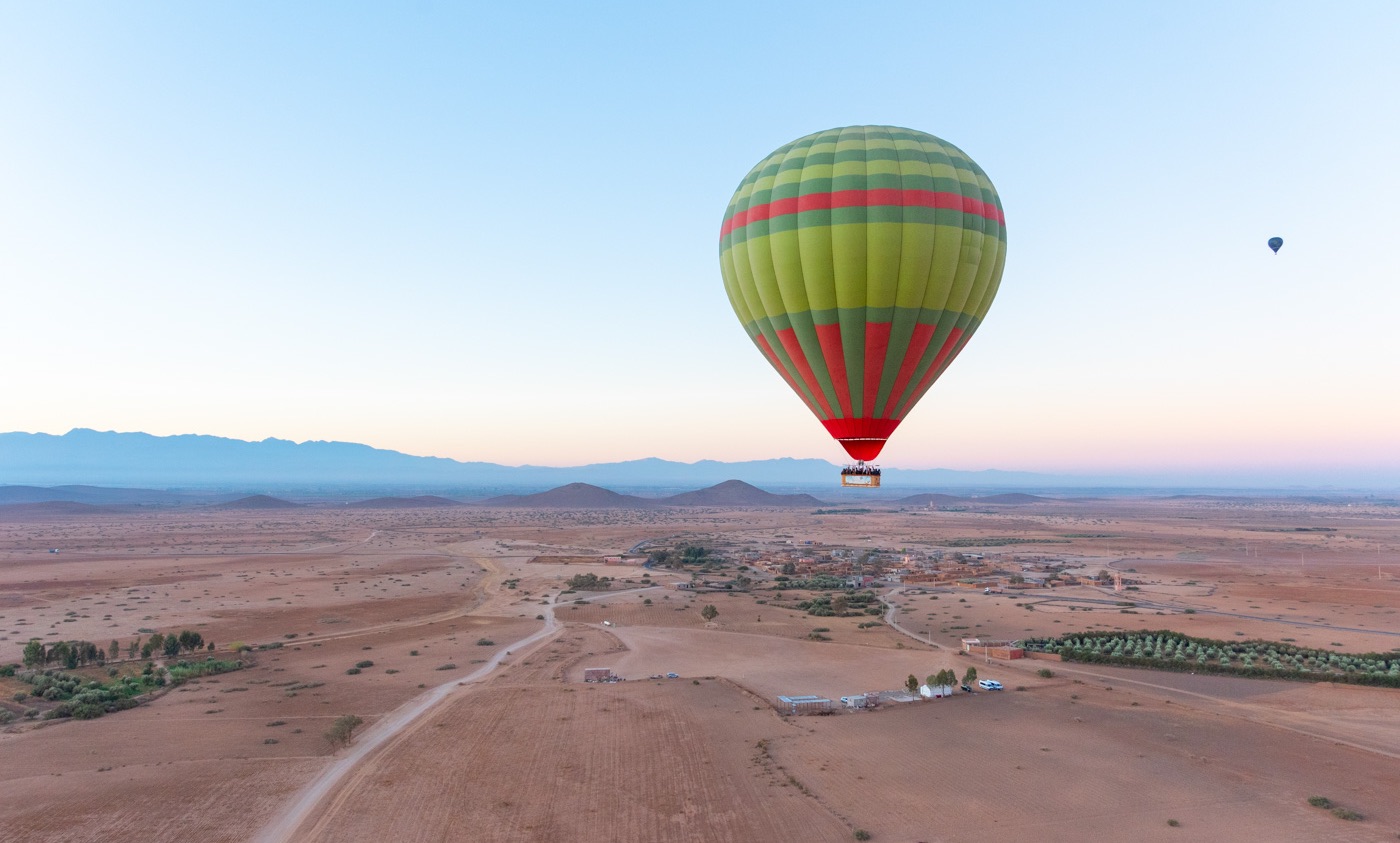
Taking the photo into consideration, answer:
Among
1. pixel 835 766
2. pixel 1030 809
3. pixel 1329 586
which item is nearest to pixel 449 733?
pixel 835 766

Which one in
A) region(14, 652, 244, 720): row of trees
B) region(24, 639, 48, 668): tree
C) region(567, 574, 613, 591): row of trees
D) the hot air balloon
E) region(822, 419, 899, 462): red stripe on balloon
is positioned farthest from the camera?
region(567, 574, 613, 591): row of trees

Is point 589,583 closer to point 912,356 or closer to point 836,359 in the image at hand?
point 836,359

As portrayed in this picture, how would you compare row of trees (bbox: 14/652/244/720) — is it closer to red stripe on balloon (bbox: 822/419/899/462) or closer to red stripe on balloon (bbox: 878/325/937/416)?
red stripe on balloon (bbox: 822/419/899/462)

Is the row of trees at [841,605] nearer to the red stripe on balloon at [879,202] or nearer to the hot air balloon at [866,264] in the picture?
the hot air balloon at [866,264]

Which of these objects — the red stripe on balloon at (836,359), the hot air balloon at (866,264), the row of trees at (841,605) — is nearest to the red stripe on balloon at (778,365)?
the hot air balloon at (866,264)

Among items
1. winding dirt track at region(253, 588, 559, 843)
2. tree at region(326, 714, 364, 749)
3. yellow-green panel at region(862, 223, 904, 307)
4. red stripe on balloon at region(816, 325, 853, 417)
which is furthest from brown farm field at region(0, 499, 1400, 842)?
yellow-green panel at region(862, 223, 904, 307)

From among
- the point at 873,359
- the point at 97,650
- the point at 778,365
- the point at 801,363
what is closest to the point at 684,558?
the point at 97,650

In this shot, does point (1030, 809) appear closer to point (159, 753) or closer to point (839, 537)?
point (159, 753)
